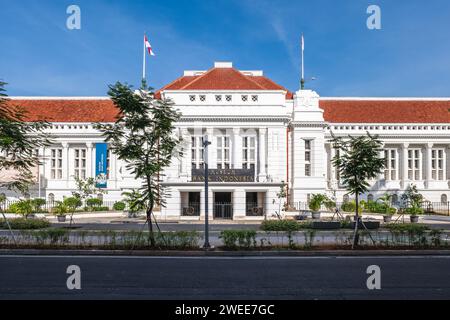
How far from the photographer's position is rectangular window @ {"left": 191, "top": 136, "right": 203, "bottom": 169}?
3712cm

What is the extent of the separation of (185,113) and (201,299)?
2941 centimetres

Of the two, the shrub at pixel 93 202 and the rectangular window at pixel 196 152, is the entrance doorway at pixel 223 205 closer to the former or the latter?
the rectangular window at pixel 196 152

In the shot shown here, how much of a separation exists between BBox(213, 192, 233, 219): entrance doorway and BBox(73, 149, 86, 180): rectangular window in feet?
75.5

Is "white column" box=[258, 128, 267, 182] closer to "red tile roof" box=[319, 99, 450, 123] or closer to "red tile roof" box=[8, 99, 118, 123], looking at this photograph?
"red tile roof" box=[319, 99, 450, 123]

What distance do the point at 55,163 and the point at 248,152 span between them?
2884 centimetres

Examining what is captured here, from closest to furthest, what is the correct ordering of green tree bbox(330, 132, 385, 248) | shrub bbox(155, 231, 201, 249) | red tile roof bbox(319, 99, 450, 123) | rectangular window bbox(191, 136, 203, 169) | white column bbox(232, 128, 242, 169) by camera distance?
shrub bbox(155, 231, 201, 249), green tree bbox(330, 132, 385, 248), white column bbox(232, 128, 242, 169), rectangular window bbox(191, 136, 203, 169), red tile roof bbox(319, 99, 450, 123)

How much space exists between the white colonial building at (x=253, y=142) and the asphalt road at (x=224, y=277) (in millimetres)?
18578

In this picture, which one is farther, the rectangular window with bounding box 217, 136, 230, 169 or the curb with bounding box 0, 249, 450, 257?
the rectangular window with bounding box 217, 136, 230, 169

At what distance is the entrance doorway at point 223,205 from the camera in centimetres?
3350

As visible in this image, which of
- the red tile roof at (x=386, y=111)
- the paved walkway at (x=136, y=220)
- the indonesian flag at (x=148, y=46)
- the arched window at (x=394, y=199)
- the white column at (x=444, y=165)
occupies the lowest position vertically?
the paved walkway at (x=136, y=220)

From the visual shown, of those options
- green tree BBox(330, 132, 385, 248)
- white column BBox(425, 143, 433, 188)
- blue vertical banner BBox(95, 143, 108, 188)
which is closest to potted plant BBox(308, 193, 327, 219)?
green tree BBox(330, 132, 385, 248)

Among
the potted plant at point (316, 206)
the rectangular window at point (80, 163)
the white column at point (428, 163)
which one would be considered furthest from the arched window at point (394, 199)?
the rectangular window at point (80, 163)

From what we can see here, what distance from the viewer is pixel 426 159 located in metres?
45.4
